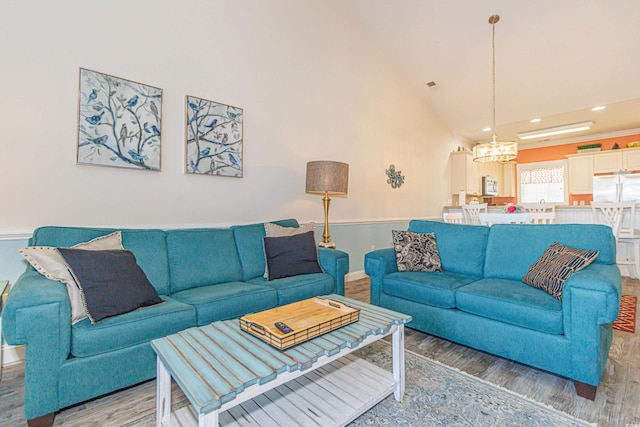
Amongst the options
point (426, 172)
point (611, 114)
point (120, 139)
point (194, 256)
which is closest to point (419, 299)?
point (194, 256)

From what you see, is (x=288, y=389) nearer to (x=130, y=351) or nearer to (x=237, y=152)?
(x=130, y=351)

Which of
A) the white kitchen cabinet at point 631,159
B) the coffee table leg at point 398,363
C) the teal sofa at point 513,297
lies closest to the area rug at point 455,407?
the coffee table leg at point 398,363

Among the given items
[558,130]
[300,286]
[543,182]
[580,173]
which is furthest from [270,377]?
[543,182]

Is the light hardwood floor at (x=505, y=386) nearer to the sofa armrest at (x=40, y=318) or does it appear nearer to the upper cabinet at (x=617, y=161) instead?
the sofa armrest at (x=40, y=318)

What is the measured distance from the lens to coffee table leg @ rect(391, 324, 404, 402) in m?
1.62

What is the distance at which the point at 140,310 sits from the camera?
1.76 m

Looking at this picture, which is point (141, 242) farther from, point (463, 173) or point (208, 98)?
point (463, 173)

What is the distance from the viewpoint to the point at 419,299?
95.2 inches

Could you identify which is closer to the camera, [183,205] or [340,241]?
[183,205]

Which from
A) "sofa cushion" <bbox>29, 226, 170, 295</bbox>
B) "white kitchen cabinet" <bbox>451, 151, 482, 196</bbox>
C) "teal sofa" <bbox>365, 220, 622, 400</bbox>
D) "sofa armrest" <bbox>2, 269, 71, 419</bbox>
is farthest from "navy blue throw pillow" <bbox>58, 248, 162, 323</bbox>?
"white kitchen cabinet" <bbox>451, 151, 482, 196</bbox>

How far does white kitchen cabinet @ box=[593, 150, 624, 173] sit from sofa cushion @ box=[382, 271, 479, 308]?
19.2 feet

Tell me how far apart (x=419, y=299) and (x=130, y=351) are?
1963 millimetres

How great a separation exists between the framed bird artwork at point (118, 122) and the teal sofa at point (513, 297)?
217 cm

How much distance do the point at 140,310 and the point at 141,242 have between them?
2.12ft
